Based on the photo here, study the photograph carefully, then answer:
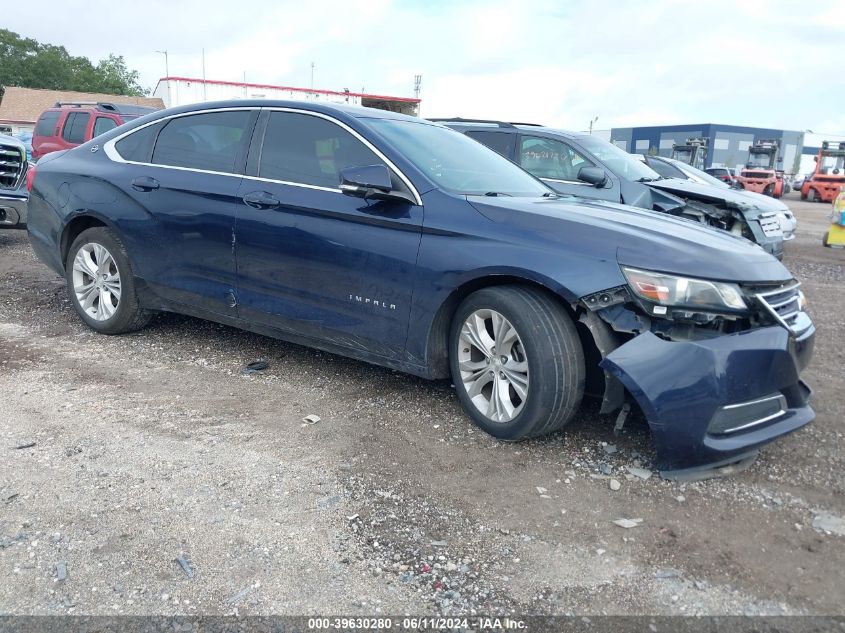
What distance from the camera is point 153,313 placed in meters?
5.39

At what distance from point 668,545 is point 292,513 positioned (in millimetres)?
1512

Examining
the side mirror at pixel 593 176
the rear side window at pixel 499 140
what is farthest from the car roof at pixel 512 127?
the side mirror at pixel 593 176

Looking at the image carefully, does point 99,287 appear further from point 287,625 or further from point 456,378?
point 287,625

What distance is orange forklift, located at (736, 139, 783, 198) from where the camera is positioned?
116ft

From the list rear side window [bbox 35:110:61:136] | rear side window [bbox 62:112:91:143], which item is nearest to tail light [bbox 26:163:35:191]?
rear side window [bbox 62:112:91:143]

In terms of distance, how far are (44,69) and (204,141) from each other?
77.0m

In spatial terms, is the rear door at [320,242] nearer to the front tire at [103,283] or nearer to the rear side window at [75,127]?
the front tire at [103,283]

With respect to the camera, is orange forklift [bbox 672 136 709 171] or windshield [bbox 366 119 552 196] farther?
orange forklift [bbox 672 136 709 171]

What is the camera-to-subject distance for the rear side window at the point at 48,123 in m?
15.5

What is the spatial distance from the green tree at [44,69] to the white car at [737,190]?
71.1 metres

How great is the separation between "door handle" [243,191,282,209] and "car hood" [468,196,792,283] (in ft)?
4.00

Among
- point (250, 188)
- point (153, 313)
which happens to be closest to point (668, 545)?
point (250, 188)

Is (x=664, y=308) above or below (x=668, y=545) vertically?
above

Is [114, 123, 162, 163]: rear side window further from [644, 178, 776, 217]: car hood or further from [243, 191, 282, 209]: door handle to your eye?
[644, 178, 776, 217]: car hood
